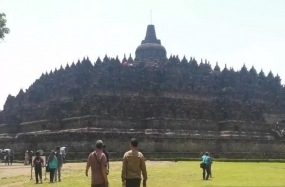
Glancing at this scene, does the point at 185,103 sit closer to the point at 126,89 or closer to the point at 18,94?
the point at 126,89

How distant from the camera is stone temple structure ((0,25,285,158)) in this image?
1956 inches

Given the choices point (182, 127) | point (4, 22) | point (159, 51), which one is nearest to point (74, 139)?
point (182, 127)

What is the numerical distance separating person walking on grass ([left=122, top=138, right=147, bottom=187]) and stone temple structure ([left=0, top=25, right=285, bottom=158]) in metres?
33.5

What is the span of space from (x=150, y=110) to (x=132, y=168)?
151 feet

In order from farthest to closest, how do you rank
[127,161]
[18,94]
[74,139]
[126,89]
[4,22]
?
[18,94] < [126,89] < [74,139] < [4,22] < [127,161]

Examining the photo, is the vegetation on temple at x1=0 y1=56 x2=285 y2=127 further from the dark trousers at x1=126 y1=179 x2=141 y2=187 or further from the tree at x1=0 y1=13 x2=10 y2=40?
the dark trousers at x1=126 y1=179 x2=141 y2=187

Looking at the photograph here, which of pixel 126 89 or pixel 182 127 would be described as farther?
pixel 126 89

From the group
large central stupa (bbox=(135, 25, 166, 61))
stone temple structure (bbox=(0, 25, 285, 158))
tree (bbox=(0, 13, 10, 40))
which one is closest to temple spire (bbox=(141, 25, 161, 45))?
large central stupa (bbox=(135, 25, 166, 61))

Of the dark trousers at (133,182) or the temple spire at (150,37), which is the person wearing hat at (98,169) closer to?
the dark trousers at (133,182)

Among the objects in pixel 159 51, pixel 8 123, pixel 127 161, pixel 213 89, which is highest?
pixel 159 51

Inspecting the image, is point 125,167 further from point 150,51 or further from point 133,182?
point 150,51

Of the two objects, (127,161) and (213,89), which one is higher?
(213,89)

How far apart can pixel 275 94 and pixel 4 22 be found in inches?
2356

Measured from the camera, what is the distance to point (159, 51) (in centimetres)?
8425
